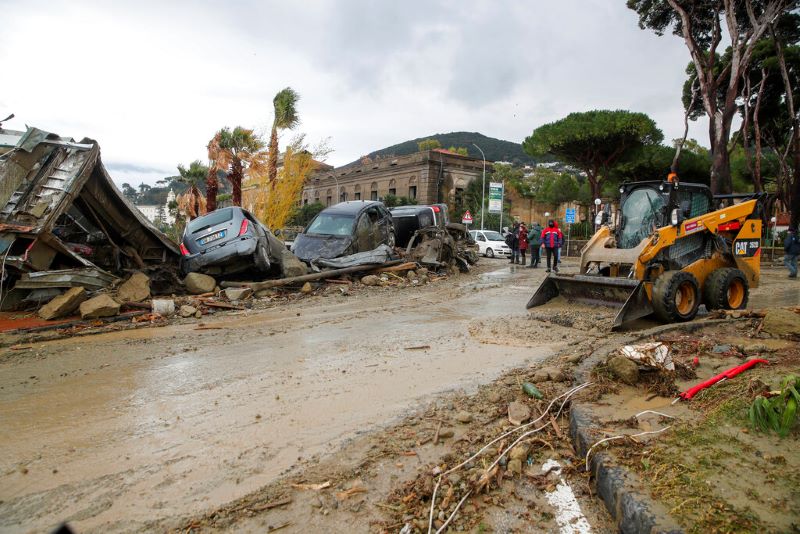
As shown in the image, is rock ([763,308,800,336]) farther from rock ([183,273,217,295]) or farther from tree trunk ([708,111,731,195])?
tree trunk ([708,111,731,195])

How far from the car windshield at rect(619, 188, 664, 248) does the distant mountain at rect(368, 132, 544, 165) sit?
128 m

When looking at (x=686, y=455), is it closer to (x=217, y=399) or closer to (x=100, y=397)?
(x=217, y=399)

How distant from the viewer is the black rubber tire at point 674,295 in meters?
7.41

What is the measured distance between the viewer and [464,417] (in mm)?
3938

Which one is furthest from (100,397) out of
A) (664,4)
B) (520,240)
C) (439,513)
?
(664,4)

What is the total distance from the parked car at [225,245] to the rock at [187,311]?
204cm

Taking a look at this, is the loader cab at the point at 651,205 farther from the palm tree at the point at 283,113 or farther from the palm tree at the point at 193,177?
the palm tree at the point at 193,177

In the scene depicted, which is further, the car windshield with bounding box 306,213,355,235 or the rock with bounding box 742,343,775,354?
the car windshield with bounding box 306,213,355,235

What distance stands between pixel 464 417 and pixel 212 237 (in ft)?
28.1

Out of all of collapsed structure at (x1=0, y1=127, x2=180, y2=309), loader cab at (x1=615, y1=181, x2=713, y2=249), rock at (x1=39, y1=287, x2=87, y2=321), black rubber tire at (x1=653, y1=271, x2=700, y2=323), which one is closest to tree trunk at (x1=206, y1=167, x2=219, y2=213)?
collapsed structure at (x1=0, y1=127, x2=180, y2=309)

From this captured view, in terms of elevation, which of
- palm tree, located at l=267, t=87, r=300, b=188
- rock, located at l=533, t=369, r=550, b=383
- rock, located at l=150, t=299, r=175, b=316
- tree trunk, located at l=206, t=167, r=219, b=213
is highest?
palm tree, located at l=267, t=87, r=300, b=188

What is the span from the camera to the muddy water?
2.96 metres

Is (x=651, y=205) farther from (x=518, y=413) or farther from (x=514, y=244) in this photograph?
(x=514, y=244)

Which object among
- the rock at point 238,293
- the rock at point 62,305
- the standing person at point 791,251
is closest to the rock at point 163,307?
the rock at point 62,305
